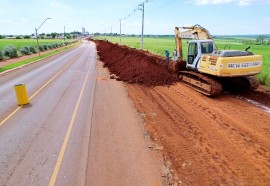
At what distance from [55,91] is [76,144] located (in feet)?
26.8

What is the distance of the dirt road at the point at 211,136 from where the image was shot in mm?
6309

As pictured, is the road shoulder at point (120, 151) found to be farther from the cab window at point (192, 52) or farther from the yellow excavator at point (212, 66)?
the cab window at point (192, 52)

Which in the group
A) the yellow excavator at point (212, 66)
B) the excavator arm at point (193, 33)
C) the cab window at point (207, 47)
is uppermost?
the excavator arm at point (193, 33)

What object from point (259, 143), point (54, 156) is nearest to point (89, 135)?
point (54, 156)

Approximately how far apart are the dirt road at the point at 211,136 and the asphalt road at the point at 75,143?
0.67m

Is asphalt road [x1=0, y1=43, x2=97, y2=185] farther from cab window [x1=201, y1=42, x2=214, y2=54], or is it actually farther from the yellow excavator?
cab window [x1=201, y1=42, x2=214, y2=54]

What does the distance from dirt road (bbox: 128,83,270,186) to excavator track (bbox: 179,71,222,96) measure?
43 centimetres

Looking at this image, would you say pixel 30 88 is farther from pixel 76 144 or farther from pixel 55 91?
pixel 76 144

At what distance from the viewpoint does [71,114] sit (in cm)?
1085

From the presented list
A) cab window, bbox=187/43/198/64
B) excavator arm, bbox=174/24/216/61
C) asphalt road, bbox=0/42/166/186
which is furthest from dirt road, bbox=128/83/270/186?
excavator arm, bbox=174/24/216/61

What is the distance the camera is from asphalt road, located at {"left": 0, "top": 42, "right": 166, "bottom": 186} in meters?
6.31

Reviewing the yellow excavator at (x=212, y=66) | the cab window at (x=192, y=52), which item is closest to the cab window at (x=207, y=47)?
the yellow excavator at (x=212, y=66)

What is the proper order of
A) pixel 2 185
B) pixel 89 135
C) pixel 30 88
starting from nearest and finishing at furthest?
1. pixel 2 185
2. pixel 89 135
3. pixel 30 88

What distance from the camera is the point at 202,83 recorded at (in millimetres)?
13969
